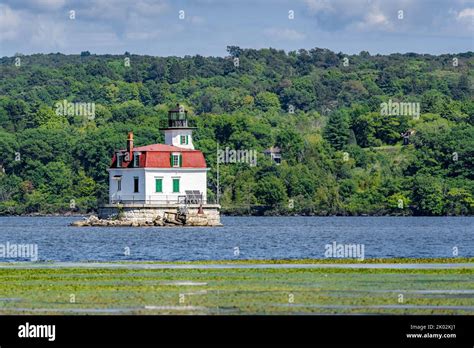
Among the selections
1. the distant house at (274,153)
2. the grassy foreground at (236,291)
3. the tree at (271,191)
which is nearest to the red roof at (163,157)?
the tree at (271,191)

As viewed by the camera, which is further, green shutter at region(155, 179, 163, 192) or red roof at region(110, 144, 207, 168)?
red roof at region(110, 144, 207, 168)

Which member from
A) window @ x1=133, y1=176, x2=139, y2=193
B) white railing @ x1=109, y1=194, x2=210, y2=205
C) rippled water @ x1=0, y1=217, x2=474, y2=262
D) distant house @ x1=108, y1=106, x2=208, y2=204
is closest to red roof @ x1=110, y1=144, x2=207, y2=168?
distant house @ x1=108, y1=106, x2=208, y2=204

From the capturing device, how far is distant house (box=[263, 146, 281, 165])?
630 ft

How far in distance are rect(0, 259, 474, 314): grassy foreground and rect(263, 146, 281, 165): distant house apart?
13715 cm

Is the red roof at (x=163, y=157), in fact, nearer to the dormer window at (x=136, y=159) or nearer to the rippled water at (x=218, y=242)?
the dormer window at (x=136, y=159)

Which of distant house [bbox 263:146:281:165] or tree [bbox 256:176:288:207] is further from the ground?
distant house [bbox 263:146:281:165]

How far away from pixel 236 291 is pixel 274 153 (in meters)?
149

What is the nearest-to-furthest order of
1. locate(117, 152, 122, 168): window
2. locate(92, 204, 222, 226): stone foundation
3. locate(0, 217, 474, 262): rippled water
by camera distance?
locate(0, 217, 474, 262): rippled water < locate(92, 204, 222, 226): stone foundation < locate(117, 152, 122, 168): window

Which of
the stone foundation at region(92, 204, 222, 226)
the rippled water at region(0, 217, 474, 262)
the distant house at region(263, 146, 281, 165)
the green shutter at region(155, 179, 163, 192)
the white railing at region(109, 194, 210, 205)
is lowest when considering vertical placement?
the rippled water at region(0, 217, 474, 262)

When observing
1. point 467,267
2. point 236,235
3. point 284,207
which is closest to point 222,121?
point 284,207

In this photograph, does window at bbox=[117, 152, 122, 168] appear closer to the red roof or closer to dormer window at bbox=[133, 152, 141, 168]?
the red roof

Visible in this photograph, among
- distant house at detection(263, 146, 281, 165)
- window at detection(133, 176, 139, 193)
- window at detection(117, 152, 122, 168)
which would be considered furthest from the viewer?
distant house at detection(263, 146, 281, 165)

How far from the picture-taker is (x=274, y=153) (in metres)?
194
